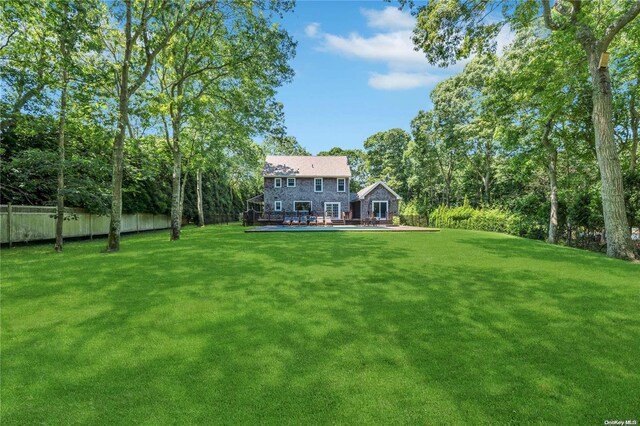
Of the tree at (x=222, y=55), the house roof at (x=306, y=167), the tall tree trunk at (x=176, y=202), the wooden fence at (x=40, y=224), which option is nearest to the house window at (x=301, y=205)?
the house roof at (x=306, y=167)

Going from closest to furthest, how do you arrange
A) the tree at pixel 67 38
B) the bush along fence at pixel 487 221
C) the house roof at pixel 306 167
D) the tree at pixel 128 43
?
the tree at pixel 67 38
the tree at pixel 128 43
the bush along fence at pixel 487 221
the house roof at pixel 306 167

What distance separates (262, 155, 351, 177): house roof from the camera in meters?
29.8

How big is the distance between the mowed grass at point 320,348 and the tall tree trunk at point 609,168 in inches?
146

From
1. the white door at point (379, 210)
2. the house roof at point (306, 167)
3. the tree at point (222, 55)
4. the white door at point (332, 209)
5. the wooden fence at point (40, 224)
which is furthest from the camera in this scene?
the white door at point (379, 210)

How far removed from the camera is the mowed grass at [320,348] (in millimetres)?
2250

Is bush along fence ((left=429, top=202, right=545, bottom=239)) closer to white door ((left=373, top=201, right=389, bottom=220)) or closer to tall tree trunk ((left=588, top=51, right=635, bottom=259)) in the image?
white door ((left=373, top=201, right=389, bottom=220))

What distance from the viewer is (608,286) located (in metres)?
5.31

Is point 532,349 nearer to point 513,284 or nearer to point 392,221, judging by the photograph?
point 513,284

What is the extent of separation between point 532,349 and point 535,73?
38.8 ft

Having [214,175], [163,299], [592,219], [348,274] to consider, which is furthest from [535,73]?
[214,175]

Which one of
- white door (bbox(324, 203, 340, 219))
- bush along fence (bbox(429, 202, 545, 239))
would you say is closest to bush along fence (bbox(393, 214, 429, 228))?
bush along fence (bbox(429, 202, 545, 239))

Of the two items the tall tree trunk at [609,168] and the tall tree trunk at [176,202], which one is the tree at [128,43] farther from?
the tall tree trunk at [609,168]

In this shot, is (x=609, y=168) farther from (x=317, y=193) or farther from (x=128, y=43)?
(x=317, y=193)

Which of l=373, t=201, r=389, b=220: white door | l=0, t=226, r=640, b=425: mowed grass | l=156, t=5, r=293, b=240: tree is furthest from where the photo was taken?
l=373, t=201, r=389, b=220: white door
